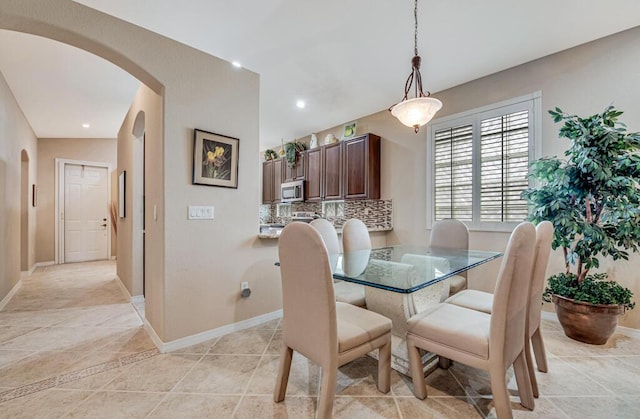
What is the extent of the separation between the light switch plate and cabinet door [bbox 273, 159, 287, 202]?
11.0 feet

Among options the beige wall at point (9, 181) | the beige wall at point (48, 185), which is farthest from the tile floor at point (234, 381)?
the beige wall at point (48, 185)

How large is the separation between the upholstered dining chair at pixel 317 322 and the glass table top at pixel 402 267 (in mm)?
244

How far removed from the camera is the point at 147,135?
266 centimetres

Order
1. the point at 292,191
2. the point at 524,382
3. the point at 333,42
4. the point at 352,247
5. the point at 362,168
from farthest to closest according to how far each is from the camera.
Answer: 1. the point at 292,191
2. the point at 362,168
3. the point at 352,247
4. the point at 333,42
5. the point at 524,382

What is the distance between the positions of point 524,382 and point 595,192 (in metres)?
1.72

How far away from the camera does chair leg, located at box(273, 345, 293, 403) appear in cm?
155

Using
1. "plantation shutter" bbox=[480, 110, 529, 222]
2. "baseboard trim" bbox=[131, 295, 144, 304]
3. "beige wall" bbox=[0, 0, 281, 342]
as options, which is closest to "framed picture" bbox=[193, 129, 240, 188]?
"beige wall" bbox=[0, 0, 281, 342]

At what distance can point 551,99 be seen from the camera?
2814 millimetres

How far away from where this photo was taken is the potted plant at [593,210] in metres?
2.12

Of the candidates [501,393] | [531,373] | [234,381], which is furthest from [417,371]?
[234,381]

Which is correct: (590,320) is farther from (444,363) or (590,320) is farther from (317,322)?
(317,322)

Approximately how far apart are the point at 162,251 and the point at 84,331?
4.18ft

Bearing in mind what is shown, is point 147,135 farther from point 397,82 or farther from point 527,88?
point 527,88

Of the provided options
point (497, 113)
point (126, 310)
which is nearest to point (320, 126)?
point (497, 113)
